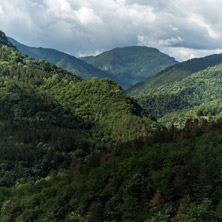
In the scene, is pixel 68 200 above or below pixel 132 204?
below

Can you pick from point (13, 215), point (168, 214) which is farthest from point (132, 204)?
point (13, 215)

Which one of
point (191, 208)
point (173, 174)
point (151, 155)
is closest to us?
→ point (191, 208)

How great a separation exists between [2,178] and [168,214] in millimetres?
96364

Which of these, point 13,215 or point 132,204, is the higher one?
point 132,204

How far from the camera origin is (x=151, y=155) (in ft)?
294

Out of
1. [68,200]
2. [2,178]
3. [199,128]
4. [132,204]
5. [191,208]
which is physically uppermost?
[199,128]

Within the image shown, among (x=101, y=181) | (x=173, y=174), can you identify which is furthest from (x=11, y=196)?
(x=173, y=174)

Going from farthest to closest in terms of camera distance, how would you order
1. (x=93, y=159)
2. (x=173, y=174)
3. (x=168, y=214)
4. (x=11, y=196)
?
(x=93, y=159) < (x=11, y=196) < (x=173, y=174) < (x=168, y=214)

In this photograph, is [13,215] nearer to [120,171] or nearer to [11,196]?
[11,196]

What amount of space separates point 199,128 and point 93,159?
39.5 meters

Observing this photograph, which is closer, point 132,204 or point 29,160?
point 132,204

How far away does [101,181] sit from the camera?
8569cm

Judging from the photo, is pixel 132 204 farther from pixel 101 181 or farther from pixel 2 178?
pixel 2 178

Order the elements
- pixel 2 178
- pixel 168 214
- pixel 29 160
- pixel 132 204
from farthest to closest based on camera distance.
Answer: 1. pixel 29 160
2. pixel 2 178
3. pixel 132 204
4. pixel 168 214
